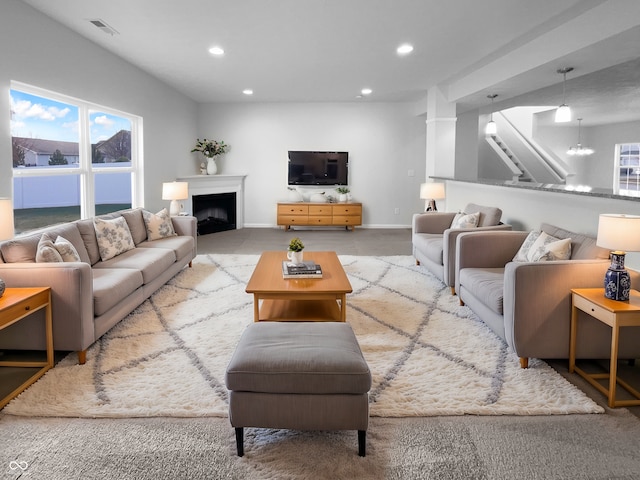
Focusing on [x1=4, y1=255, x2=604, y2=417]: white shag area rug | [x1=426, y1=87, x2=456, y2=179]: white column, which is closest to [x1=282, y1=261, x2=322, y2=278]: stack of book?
[x1=4, y1=255, x2=604, y2=417]: white shag area rug

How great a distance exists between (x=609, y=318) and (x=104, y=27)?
4.79 meters

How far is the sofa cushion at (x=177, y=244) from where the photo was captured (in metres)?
5.17

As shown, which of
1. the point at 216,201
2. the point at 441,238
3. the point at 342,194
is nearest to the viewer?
the point at 441,238

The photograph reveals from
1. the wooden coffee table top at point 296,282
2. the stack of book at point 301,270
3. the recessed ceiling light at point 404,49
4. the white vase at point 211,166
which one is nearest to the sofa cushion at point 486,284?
the wooden coffee table top at point 296,282

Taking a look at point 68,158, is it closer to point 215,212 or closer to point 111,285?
point 111,285

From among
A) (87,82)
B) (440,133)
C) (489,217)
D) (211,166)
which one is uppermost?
(87,82)

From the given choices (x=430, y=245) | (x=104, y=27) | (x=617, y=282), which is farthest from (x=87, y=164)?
(x=617, y=282)

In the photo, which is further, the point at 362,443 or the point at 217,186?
the point at 217,186

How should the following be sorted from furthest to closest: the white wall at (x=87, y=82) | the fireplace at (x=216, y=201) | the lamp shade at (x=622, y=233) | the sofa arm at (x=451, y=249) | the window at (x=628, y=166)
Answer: the window at (x=628, y=166)
the fireplace at (x=216, y=201)
the sofa arm at (x=451, y=249)
the white wall at (x=87, y=82)
the lamp shade at (x=622, y=233)

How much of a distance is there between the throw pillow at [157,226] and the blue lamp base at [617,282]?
4.58 metres

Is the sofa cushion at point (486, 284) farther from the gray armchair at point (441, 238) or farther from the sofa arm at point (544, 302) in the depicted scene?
the gray armchair at point (441, 238)

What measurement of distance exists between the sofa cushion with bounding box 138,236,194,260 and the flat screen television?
14.0 ft

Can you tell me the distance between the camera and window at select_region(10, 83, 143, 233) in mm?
4273

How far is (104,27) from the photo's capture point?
4.56 meters
